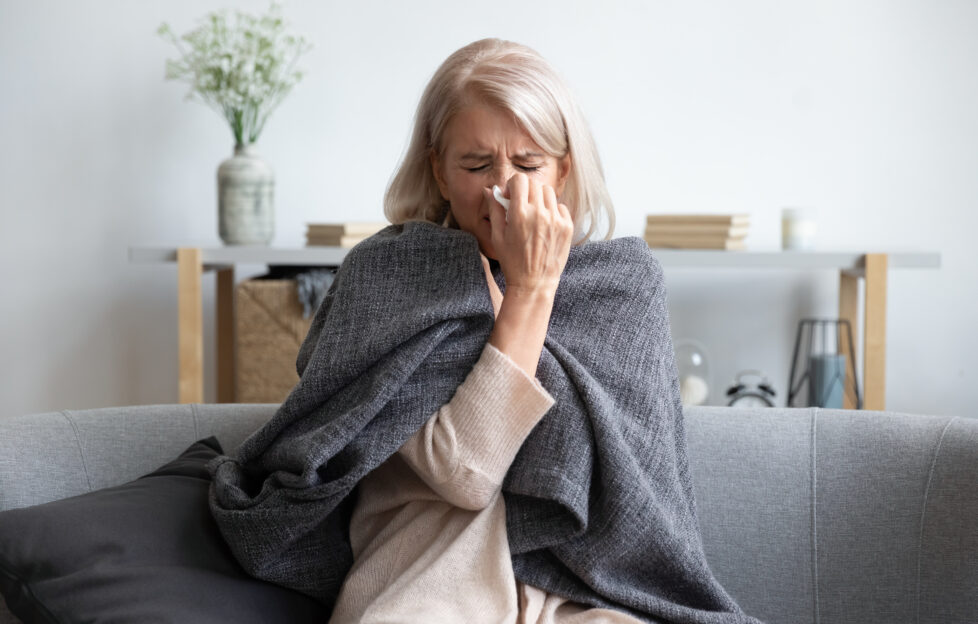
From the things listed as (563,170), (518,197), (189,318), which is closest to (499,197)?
(518,197)

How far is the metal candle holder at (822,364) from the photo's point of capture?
2703 mm

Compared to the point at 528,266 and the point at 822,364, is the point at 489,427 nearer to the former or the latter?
the point at 528,266

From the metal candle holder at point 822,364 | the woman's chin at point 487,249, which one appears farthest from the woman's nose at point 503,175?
the metal candle holder at point 822,364

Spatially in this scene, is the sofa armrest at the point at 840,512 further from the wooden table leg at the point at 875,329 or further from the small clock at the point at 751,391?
the small clock at the point at 751,391

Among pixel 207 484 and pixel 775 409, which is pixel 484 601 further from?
pixel 775 409

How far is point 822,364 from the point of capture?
2.71m

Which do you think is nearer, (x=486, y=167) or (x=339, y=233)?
(x=486, y=167)

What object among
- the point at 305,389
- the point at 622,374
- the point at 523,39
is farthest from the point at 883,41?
the point at 305,389

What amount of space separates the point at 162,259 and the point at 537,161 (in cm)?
158

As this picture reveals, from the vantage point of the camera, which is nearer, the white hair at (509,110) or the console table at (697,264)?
the white hair at (509,110)

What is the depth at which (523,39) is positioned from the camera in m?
2.95

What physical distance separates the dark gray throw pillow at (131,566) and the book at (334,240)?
1.35 metres

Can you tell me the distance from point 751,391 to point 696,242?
1.72ft

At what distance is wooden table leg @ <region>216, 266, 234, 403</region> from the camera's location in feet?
9.78
